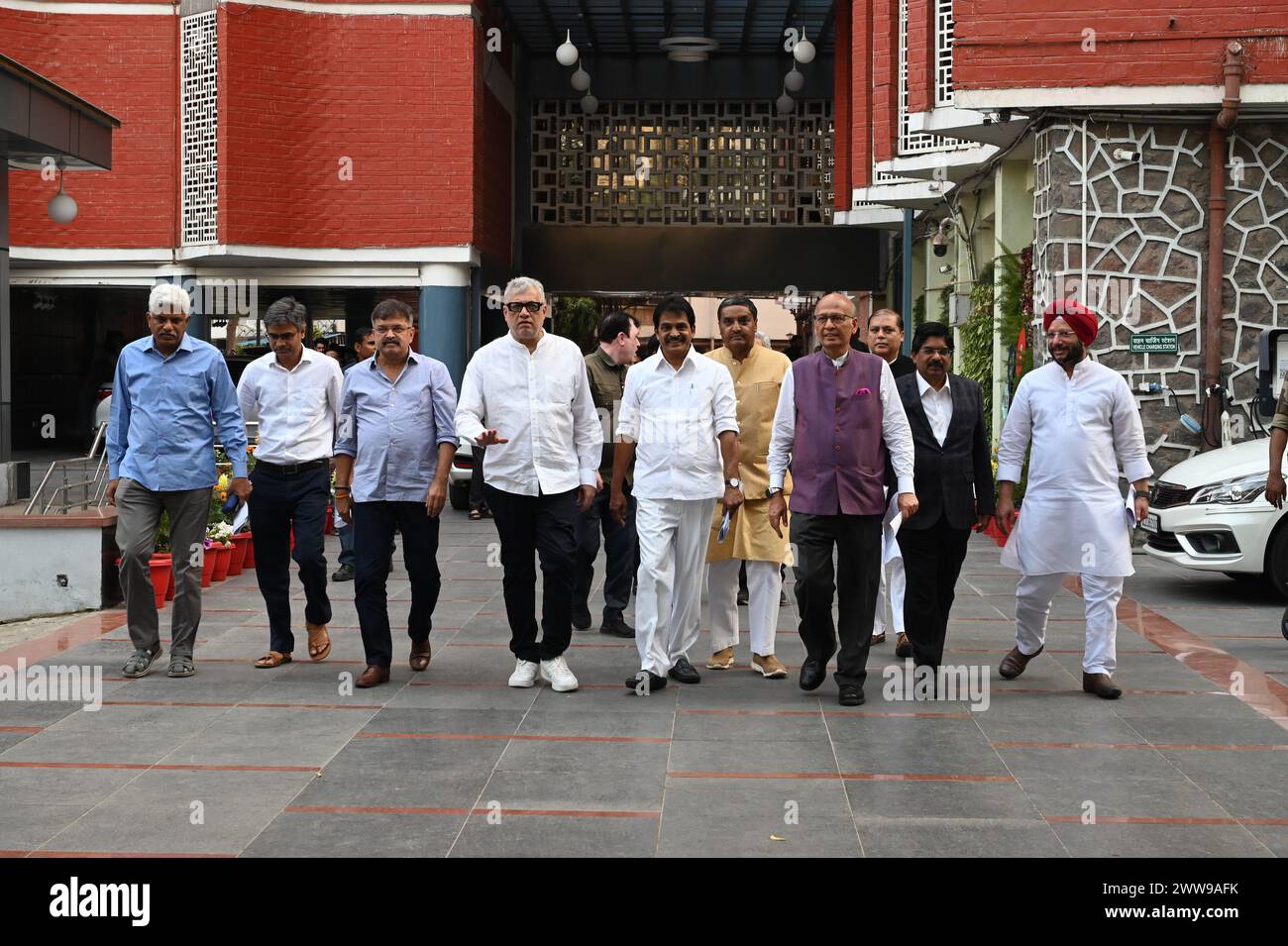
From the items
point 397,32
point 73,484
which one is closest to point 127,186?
point 397,32

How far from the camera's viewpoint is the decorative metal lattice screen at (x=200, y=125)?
22.9 m

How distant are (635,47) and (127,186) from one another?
30.8 ft

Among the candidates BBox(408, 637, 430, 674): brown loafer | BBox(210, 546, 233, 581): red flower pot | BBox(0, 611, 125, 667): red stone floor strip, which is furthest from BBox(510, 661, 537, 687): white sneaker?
BBox(210, 546, 233, 581): red flower pot

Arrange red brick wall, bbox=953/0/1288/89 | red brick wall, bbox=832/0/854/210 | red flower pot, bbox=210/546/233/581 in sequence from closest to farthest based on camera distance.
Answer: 1. red flower pot, bbox=210/546/233/581
2. red brick wall, bbox=953/0/1288/89
3. red brick wall, bbox=832/0/854/210

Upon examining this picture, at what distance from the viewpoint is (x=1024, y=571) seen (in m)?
7.82

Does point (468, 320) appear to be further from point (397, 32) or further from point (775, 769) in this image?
point (775, 769)

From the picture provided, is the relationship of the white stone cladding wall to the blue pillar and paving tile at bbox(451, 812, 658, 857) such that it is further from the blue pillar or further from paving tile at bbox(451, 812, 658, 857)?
the blue pillar

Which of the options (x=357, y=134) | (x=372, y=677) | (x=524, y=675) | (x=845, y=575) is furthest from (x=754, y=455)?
(x=357, y=134)

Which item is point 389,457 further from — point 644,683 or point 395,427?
point 644,683

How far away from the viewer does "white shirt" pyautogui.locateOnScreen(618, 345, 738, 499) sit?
24.6ft

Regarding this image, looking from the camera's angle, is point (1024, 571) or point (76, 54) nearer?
point (1024, 571)

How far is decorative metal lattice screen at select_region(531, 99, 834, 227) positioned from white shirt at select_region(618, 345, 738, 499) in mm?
21721

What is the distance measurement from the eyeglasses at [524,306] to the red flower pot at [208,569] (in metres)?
Result: 4.61

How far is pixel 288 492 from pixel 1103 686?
4.17m
